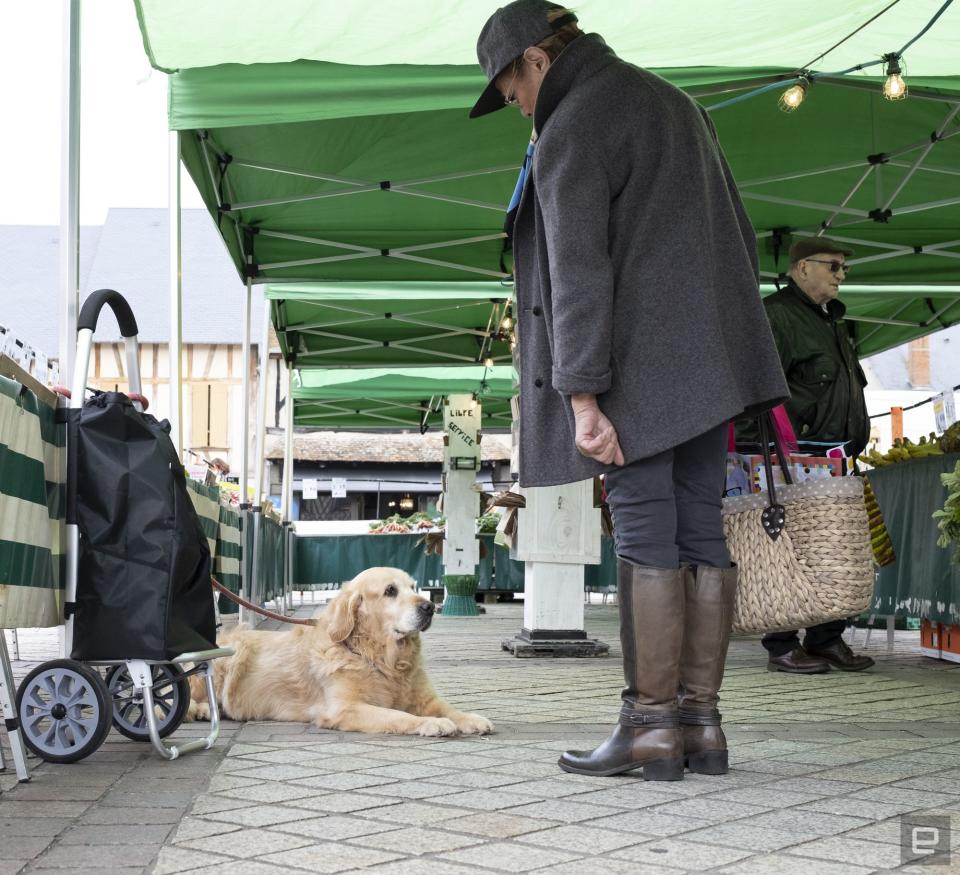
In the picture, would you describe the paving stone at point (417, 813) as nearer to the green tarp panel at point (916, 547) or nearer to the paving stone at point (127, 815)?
the paving stone at point (127, 815)

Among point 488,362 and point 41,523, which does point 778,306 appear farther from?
point 488,362

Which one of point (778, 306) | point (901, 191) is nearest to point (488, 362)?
point (901, 191)

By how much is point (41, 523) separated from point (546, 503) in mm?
4603

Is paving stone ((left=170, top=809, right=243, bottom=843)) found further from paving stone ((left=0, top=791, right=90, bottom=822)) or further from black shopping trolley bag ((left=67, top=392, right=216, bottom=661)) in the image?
black shopping trolley bag ((left=67, top=392, right=216, bottom=661))

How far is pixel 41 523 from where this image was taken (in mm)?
2967

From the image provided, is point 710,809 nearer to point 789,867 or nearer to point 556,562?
point 789,867

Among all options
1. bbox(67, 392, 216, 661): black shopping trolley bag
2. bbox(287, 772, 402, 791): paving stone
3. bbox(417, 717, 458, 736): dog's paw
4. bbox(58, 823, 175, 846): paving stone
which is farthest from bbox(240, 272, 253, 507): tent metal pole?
bbox(58, 823, 175, 846): paving stone

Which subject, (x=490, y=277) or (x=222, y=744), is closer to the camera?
(x=222, y=744)

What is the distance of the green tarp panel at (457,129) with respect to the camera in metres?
4.92

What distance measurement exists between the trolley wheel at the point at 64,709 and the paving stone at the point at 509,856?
1.41m

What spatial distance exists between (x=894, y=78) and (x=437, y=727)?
150 inches

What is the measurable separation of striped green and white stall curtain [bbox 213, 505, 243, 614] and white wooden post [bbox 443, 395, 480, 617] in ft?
16.8

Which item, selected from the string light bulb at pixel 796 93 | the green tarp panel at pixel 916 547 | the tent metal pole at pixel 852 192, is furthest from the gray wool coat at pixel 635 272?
the tent metal pole at pixel 852 192

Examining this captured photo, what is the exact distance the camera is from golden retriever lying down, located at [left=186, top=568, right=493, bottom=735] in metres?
3.96
